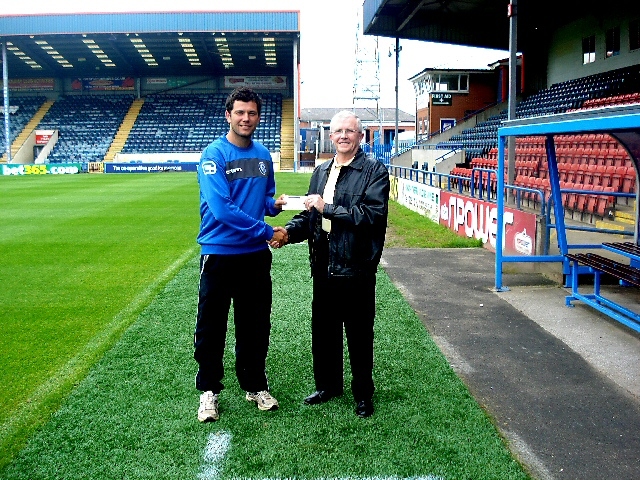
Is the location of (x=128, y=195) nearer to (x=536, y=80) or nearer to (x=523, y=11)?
(x=523, y=11)

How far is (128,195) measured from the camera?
21.7 meters

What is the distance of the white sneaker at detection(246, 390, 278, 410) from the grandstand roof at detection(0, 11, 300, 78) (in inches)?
1549

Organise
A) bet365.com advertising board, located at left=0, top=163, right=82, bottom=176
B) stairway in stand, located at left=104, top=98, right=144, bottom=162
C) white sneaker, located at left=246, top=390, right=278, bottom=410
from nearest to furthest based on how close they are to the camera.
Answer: white sneaker, located at left=246, top=390, right=278, bottom=410, bet365.com advertising board, located at left=0, top=163, right=82, bottom=176, stairway in stand, located at left=104, top=98, right=144, bottom=162

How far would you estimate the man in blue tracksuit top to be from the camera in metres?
3.85

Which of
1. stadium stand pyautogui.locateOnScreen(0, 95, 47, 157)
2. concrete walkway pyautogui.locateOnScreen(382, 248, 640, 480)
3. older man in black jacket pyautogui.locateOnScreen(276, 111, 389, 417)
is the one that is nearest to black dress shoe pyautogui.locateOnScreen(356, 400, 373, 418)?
older man in black jacket pyautogui.locateOnScreen(276, 111, 389, 417)

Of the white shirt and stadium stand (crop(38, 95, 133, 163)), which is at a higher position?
stadium stand (crop(38, 95, 133, 163))

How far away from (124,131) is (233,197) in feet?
154

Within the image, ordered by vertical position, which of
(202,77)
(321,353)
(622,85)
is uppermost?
(202,77)

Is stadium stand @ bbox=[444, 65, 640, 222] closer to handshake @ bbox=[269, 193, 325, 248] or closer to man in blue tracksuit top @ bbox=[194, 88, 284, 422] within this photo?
handshake @ bbox=[269, 193, 325, 248]

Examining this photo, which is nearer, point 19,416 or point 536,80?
point 19,416

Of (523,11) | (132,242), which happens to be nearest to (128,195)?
(132,242)

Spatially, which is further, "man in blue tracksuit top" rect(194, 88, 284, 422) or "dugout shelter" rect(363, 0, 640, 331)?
"dugout shelter" rect(363, 0, 640, 331)

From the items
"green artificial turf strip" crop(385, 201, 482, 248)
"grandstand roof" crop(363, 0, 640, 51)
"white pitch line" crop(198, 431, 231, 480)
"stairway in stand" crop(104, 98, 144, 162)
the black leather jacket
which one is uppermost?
"grandstand roof" crop(363, 0, 640, 51)

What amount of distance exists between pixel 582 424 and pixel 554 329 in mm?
2132
